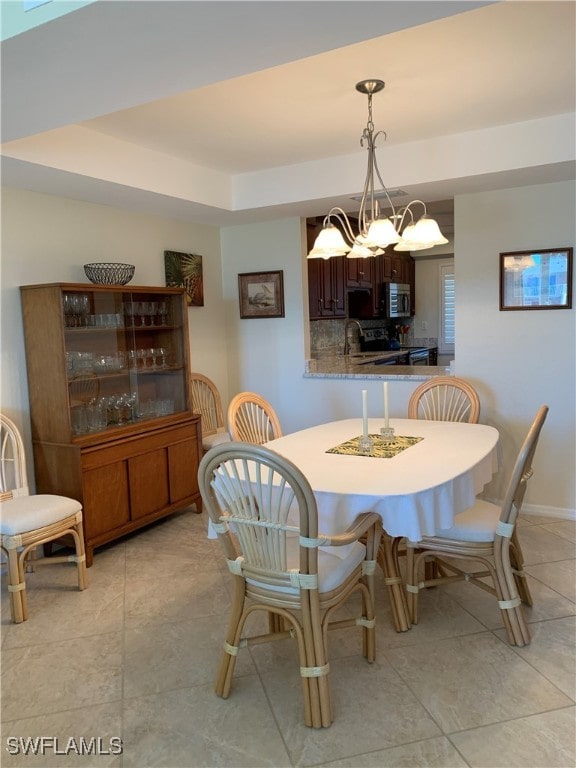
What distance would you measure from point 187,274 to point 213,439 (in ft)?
4.39

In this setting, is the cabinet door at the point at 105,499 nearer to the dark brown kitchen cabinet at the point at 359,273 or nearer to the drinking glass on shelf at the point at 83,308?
the drinking glass on shelf at the point at 83,308

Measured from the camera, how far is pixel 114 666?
232cm

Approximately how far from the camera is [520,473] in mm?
2227

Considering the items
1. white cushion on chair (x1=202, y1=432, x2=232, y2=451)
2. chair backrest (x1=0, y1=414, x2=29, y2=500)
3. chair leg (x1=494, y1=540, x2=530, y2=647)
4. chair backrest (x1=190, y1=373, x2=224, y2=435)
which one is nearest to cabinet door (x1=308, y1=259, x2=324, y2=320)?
chair backrest (x1=190, y1=373, x2=224, y2=435)

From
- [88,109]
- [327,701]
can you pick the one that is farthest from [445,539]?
[88,109]

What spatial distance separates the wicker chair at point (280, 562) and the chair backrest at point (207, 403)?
2485mm

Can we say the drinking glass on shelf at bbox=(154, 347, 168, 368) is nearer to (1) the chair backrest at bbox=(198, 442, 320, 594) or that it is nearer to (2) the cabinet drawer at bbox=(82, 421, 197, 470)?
(2) the cabinet drawer at bbox=(82, 421, 197, 470)

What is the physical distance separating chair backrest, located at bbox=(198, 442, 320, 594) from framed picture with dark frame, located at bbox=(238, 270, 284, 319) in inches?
114

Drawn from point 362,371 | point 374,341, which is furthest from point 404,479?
point 374,341

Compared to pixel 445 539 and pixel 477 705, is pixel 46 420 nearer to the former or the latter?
pixel 445 539

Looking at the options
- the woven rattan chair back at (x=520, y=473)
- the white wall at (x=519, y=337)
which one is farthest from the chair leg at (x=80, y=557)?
the white wall at (x=519, y=337)

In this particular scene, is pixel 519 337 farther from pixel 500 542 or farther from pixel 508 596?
pixel 508 596

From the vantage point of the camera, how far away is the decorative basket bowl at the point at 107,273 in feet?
11.6

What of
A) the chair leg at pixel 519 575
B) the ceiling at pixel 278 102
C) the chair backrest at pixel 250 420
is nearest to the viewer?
the ceiling at pixel 278 102
